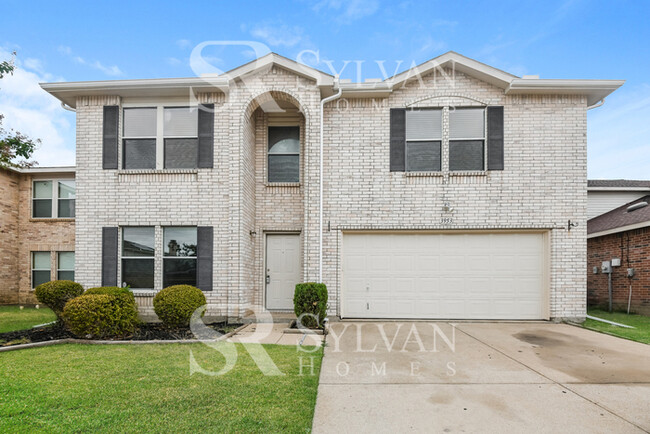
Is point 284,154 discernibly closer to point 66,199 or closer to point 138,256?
point 138,256

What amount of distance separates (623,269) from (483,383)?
30.5 feet

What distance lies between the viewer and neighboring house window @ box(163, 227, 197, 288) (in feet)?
27.6

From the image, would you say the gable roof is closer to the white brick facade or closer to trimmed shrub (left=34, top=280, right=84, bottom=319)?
the white brick facade

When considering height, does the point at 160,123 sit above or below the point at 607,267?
above

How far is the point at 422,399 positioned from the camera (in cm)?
369

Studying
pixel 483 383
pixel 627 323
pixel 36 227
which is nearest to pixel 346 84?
pixel 483 383

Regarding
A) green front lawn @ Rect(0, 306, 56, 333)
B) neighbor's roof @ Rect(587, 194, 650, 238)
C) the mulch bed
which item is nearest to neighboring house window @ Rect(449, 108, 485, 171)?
neighbor's roof @ Rect(587, 194, 650, 238)

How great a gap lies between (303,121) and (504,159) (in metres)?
5.13

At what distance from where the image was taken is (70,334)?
6.66 m

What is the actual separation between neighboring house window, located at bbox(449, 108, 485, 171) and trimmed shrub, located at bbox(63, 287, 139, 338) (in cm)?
783

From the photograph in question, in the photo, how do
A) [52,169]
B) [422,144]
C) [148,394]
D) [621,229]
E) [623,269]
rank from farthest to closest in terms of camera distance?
[52,169] < [623,269] < [621,229] < [422,144] < [148,394]

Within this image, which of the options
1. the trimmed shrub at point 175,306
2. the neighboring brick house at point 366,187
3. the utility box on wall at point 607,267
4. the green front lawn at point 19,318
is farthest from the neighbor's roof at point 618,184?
the green front lawn at point 19,318

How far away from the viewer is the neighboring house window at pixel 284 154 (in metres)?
9.15

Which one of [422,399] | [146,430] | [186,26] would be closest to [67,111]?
[186,26]
